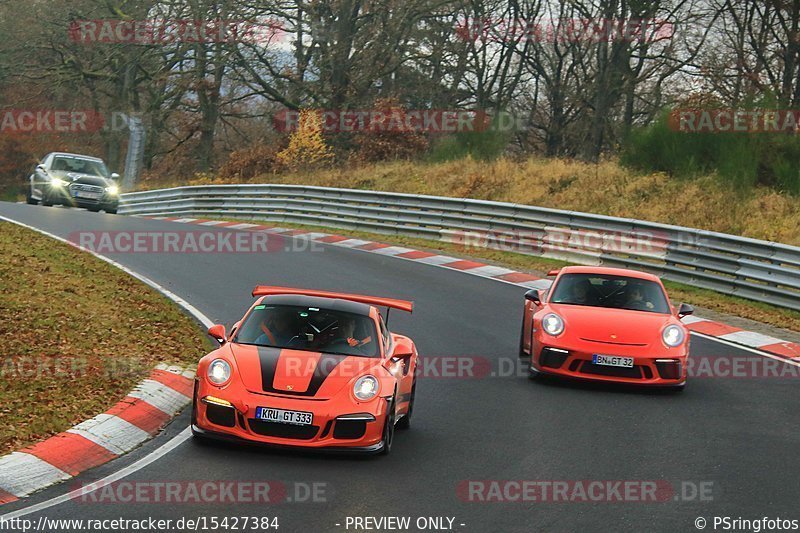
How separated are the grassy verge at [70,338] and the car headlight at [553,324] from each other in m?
3.88

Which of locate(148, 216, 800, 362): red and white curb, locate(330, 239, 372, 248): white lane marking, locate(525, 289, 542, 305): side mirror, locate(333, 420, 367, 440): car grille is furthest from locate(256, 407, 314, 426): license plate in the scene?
locate(330, 239, 372, 248): white lane marking

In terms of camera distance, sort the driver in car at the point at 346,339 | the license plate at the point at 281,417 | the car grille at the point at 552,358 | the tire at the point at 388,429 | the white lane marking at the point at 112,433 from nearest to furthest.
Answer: the license plate at the point at 281,417 → the white lane marking at the point at 112,433 → the tire at the point at 388,429 → the driver in car at the point at 346,339 → the car grille at the point at 552,358

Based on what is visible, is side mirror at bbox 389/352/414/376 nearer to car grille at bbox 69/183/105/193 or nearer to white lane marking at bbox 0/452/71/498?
white lane marking at bbox 0/452/71/498

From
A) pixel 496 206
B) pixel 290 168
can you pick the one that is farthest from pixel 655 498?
pixel 290 168

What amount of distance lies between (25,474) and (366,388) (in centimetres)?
266

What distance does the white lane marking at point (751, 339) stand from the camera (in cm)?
1560

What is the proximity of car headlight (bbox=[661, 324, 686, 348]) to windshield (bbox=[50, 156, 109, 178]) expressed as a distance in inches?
870

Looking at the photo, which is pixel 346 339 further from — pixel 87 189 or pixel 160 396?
pixel 87 189

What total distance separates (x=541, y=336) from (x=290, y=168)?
26.6 m

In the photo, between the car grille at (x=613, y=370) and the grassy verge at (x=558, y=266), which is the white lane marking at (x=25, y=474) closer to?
the car grille at (x=613, y=370)

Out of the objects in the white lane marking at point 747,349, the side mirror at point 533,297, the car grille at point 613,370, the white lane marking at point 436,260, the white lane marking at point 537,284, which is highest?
the side mirror at point 533,297

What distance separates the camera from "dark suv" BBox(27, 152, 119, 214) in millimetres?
30828

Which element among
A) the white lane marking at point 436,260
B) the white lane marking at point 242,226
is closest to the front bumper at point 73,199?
the white lane marking at point 242,226

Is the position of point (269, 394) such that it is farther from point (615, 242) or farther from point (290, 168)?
point (290, 168)
